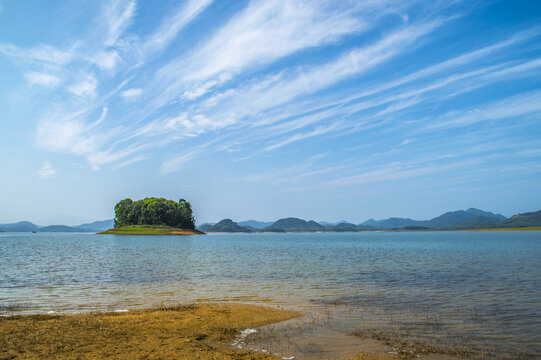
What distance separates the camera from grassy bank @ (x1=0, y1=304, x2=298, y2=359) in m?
10.5

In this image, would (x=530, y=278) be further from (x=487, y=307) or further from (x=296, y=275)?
(x=296, y=275)

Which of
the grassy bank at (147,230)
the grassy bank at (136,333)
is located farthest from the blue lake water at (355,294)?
the grassy bank at (147,230)

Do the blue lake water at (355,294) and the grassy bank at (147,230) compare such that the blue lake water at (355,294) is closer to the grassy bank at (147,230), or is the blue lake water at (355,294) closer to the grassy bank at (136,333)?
the grassy bank at (136,333)

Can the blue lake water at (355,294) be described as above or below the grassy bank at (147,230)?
below

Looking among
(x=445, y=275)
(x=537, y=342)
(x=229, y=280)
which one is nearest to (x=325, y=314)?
(x=537, y=342)

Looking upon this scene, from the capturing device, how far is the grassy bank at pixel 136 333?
10477 mm

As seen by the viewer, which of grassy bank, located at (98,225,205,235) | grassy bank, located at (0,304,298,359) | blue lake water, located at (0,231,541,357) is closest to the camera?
grassy bank, located at (0,304,298,359)

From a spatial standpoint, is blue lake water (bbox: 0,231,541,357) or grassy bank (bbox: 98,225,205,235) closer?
blue lake water (bbox: 0,231,541,357)

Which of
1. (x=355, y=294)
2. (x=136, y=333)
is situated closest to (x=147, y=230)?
(x=355, y=294)

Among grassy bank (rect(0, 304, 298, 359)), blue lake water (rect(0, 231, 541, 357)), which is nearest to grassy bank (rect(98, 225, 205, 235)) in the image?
blue lake water (rect(0, 231, 541, 357))

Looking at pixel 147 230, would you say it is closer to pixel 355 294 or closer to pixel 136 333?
pixel 355 294

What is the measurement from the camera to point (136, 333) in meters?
12.8

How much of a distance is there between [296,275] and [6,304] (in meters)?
22.1

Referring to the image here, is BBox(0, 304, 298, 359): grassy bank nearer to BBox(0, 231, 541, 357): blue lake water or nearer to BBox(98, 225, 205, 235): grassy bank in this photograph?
BBox(0, 231, 541, 357): blue lake water
